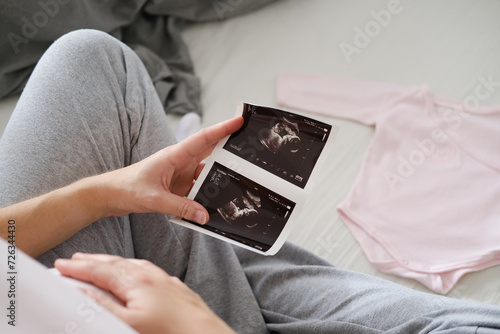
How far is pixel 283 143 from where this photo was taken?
82 centimetres

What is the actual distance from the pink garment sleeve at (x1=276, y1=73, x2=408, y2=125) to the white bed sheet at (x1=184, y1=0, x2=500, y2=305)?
0.09 ft

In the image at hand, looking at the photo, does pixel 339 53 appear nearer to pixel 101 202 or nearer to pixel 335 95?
pixel 335 95

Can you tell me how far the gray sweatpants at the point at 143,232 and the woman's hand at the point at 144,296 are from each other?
219 mm

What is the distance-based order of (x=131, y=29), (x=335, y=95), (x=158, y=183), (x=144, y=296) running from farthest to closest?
(x=131, y=29)
(x=335, y=95)
(x=158, y=183)
(x=144, y=296)

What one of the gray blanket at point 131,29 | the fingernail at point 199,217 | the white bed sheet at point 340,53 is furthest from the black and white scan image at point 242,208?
the gray blanket at point 131,29

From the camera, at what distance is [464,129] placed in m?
1.17

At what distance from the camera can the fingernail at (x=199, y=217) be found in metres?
0.78

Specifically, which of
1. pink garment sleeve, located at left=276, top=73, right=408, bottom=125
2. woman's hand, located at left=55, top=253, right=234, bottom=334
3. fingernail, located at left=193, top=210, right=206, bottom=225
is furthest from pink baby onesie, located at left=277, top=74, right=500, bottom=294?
woman's hand, located at left=55, top=253, right=234, bottom=334

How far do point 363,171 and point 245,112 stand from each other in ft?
1.47

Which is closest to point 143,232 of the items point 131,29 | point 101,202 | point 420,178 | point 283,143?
point 101,202

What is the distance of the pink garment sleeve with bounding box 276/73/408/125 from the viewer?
4.09ft

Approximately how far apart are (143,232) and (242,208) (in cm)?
20

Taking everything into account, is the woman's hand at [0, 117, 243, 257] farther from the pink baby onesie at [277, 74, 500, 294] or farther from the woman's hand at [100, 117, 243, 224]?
the pink baby onesie at [277, 74, 500, 294]

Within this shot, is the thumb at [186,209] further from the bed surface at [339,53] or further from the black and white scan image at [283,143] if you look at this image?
the bed surface at [339,53]
